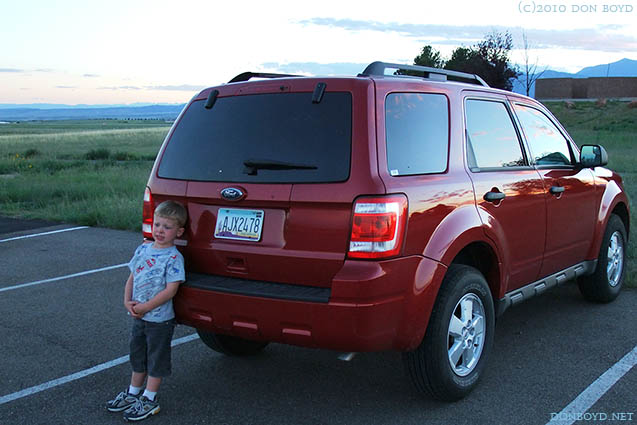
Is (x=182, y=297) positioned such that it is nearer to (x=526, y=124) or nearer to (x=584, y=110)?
(x=526, y=124)

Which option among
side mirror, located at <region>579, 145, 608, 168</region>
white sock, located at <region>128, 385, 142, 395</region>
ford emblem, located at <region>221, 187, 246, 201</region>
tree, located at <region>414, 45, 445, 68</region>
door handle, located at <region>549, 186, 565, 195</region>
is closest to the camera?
ford emblem, located at <region>221, 187, 246, 201</region>

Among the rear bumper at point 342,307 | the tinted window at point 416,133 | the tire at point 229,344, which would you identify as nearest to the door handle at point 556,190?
the tinted window at point 416,133

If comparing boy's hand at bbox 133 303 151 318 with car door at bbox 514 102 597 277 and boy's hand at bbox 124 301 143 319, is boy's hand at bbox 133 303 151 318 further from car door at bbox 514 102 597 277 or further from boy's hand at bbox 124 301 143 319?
car door at bbox 514 102 597 277

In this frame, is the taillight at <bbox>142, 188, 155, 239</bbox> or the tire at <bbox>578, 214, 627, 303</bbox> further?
the tire at <bbox>578, 214, 627, 303</bbox>

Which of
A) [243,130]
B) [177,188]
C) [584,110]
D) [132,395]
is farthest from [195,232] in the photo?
[584,110]

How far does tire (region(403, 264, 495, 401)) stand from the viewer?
394 cm

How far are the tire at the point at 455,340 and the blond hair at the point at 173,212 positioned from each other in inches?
60.4

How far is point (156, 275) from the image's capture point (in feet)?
13.2

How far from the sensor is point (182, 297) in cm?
405

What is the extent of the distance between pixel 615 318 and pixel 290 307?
3.58 metres

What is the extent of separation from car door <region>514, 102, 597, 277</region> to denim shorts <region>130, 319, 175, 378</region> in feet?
9.36

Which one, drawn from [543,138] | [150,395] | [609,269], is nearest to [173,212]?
[150,395]

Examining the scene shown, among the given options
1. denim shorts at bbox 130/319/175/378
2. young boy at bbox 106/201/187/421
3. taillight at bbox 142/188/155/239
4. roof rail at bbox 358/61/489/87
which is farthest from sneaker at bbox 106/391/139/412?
roof rail at bbox 358/61/489/87

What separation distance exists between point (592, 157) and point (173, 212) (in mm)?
3552
